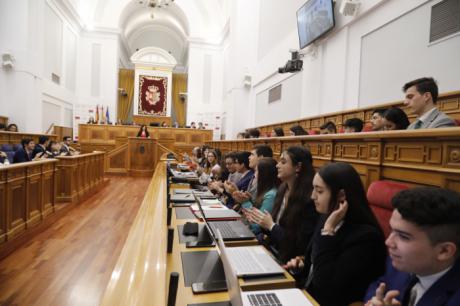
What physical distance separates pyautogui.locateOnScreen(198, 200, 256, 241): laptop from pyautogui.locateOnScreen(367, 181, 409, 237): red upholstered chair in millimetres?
563

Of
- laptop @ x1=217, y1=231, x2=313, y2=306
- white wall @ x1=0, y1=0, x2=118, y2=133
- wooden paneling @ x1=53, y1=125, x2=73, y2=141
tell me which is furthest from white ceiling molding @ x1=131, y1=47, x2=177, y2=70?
laptop @ x1=217, y1=231, x2=313, y2=306

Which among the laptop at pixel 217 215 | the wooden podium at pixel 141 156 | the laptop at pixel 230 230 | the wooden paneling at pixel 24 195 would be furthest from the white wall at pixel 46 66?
the laptop at pixel 230 230

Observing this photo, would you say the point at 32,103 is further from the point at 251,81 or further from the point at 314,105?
the point at 314,105

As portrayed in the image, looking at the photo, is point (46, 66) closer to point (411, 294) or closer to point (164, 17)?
point (164, 17)

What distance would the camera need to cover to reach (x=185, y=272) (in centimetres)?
106

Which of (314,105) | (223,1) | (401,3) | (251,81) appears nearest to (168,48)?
(223,1)

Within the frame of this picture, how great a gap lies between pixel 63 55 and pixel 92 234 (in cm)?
932

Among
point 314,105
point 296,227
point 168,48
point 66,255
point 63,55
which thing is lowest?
point 66,255

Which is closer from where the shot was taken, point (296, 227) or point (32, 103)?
point (296, 227)

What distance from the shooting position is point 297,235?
1.49m

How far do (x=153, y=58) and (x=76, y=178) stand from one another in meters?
12.6

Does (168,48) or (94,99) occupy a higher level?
(168,48)

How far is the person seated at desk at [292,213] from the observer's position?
1.49m

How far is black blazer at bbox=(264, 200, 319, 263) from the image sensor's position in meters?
1.48
